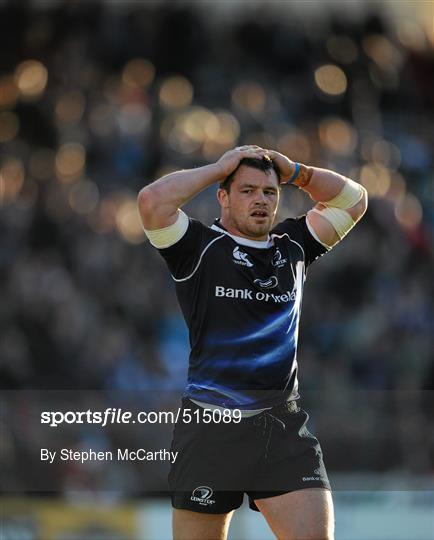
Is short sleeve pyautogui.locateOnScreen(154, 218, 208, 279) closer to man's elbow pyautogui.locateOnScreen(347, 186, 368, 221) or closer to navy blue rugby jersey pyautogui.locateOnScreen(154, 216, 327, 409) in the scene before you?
navy blue rugby jersey pyautogui.locateOnScreen(154, 216, 327, 409)

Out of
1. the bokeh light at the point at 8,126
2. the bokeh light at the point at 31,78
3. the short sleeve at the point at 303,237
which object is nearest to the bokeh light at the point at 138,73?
the bokeh light at the point at 31,78

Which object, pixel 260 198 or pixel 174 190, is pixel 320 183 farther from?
pixel 174 190

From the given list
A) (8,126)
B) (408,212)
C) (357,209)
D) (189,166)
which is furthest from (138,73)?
(357,209)

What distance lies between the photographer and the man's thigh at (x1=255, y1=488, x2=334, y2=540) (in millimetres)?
5613

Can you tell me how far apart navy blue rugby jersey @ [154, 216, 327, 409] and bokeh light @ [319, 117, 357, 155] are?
8.04 m

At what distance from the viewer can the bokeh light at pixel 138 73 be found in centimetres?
1441

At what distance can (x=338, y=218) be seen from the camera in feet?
21.6

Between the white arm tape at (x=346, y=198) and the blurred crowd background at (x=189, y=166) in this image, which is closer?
the white arm tape at (x=346, y=198)

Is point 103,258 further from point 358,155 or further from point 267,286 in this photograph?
point 267,286

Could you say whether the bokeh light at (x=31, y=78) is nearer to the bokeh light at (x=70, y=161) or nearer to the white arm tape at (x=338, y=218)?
the bokeh light at (x=70, y=161)

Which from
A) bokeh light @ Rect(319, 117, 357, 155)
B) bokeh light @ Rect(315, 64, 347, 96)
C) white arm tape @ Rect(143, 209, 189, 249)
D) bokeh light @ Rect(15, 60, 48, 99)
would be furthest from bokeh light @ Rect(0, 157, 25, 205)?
white arm tape @ Rect(143, 209, 189, 249)

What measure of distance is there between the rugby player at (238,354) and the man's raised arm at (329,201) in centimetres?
30

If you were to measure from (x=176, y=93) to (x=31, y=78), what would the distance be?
1843 millimetres

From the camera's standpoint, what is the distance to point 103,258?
40.1ft
